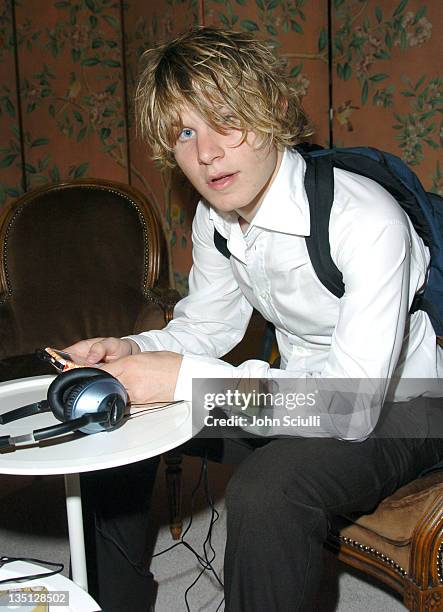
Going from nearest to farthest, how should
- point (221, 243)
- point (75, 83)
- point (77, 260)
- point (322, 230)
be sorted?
point (322, 230)
point (221, 243)
point (77, 260)
point (75, 83)

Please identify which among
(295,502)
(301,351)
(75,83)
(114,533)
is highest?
(75,83)

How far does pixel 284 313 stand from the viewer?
59.6 inches

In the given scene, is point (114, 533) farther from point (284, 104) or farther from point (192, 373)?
point (284, 104)

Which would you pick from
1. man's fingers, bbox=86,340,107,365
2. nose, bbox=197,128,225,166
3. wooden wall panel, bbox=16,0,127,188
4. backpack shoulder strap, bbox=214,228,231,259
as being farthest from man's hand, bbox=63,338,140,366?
wooden wall panel, bbox=16,0,127,188

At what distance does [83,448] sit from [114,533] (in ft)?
1.39

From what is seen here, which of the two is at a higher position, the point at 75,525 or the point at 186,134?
the point at 186,134

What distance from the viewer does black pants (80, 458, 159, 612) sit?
1.54 m

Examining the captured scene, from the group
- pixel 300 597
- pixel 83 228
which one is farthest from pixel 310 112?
pixel 300 597

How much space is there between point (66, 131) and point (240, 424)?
193cm

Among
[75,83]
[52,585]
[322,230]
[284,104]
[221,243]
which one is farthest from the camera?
[75,83]

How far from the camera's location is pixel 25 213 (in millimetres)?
2627

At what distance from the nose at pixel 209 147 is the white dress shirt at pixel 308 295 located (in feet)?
0.49

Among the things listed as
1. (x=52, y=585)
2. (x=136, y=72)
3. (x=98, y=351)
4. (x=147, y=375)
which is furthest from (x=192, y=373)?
(x=136, y=72)

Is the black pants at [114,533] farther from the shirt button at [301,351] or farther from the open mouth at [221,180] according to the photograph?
the open mouth at [221,180]
